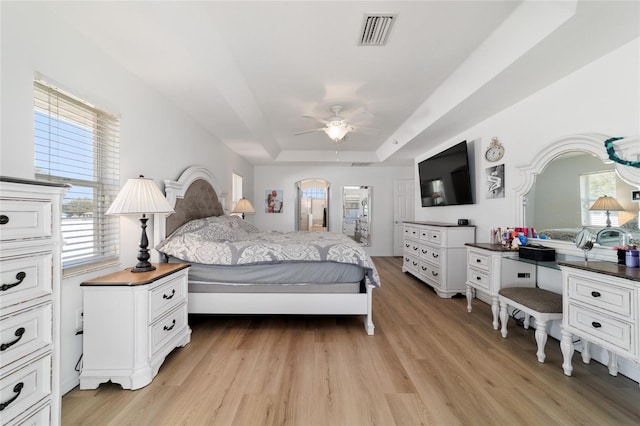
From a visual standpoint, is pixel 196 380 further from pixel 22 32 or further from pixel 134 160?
pixel 22 32

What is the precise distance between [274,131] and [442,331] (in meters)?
3.91

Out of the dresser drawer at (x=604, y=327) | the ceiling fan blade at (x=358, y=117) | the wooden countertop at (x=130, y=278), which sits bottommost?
the dresser drawer at (x=604, y=327)

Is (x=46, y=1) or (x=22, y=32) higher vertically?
(x=46, y=1)

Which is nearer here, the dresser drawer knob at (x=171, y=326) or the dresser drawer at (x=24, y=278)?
the dresser drawer at (x=24, y=278)

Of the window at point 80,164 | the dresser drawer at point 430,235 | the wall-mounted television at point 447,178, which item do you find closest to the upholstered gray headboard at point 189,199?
the window at point 80,164

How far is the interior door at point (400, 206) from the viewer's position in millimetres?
6957

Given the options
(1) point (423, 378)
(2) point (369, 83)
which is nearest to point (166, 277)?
(1) point (423, 378)

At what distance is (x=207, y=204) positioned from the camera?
3.67m

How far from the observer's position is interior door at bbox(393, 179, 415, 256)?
22.8 ft

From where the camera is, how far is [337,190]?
6977 millimetres

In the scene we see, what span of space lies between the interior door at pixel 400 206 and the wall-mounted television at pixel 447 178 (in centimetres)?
178

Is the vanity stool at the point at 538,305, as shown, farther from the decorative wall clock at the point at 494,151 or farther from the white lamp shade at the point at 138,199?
the white lamp shade at the point at 138,199

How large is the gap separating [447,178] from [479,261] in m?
1.75

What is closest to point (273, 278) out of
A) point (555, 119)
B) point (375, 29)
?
point (375, 29)
